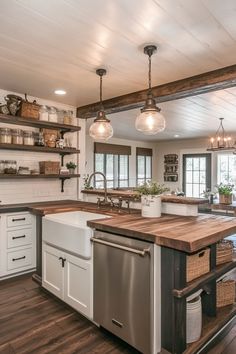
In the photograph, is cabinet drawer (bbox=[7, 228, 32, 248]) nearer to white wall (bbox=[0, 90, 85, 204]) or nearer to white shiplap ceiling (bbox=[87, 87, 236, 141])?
white wall (bbox=[0, 90, 85, 204])

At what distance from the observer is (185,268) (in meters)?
1.70

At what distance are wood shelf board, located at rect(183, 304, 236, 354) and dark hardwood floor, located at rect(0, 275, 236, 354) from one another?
119 millimetres

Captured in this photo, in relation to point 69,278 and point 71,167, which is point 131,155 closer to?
point 71,167

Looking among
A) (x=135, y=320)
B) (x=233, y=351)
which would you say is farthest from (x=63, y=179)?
(x=233, y=351)

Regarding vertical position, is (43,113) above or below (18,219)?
above

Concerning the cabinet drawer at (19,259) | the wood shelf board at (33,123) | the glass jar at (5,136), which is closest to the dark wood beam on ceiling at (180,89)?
the wood shelf board at (33,123)

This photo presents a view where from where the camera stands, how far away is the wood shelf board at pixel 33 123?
326 centimetres

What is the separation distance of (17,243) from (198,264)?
2.23 metres

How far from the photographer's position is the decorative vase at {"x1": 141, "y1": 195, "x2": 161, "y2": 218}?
2.43 meters

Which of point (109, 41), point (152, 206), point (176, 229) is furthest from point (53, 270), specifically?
point (109, 41)

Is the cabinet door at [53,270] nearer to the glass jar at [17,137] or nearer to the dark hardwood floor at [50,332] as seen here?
the dark hardwood floor at [50,332]

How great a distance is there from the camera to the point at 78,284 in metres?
2.31

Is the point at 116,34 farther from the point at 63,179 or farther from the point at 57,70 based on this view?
the point at 63,179

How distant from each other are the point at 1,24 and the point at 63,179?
8.20 feet
